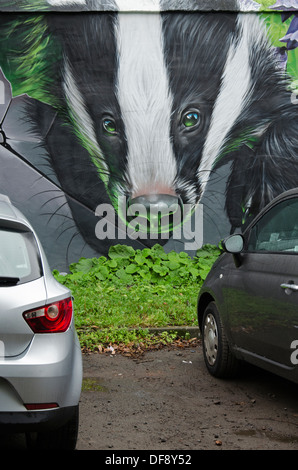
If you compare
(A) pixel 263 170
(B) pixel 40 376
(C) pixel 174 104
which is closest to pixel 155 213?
(C) pixel 174 104

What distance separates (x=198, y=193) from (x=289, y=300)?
6898 mm

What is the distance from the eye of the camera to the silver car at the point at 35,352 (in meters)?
3.37

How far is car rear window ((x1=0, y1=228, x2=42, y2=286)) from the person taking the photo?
3.59 metres

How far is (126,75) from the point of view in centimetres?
1108

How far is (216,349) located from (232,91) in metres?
6.54

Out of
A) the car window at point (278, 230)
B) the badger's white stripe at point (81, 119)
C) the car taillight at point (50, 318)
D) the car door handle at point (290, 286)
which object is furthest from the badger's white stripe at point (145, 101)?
the car taillight at point (50, 318)

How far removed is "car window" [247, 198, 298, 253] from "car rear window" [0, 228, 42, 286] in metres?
2.00

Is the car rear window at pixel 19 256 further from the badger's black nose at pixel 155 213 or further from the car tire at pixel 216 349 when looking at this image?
the badger's black nose at pixel 155 213

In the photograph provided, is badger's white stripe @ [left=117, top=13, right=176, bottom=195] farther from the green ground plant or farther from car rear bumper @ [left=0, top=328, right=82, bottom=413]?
car rear bumper @ [left=0, top=328, right=82, bottom=413]

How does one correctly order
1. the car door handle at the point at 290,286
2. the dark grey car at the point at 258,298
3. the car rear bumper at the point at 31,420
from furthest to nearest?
the dark grey car at the point at 258,298 < the car door handle at the point at 290,286 < the car rear bumper at the point at 31,420

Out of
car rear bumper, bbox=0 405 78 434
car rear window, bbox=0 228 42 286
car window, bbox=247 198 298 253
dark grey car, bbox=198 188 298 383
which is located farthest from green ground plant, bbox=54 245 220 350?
car rear bumper, bbox=0 405 78 434

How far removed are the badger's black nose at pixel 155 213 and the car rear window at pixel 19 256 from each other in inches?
287
